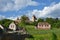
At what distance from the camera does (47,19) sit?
343ft

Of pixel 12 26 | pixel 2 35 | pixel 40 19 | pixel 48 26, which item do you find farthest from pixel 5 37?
pixel 40 19

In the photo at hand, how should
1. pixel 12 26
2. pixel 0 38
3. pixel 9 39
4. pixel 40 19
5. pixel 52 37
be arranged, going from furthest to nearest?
pixel 40 19
pixel 12 26
pixel 9 39
pixel 0 38
pixel 52 37

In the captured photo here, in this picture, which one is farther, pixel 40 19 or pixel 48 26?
pixel 40 19

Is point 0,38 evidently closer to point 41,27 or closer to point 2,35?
point 2,35

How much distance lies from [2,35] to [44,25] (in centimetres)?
7173

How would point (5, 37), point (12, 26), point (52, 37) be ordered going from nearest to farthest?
point (52, 37), point (5, 37), point (12, 26)

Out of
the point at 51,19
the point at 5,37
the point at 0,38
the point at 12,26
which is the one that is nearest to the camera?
the point at 0,38

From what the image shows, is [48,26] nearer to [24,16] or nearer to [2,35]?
[24,16]

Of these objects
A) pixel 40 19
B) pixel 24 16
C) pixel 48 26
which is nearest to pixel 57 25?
pixel 48 26

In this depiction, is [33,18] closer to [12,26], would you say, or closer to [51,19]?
[51,19]

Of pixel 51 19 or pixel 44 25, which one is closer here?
pixel 44 25

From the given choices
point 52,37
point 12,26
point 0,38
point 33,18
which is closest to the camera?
point 52,37

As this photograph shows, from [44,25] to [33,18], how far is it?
1785 inches

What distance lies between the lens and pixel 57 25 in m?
83.9
